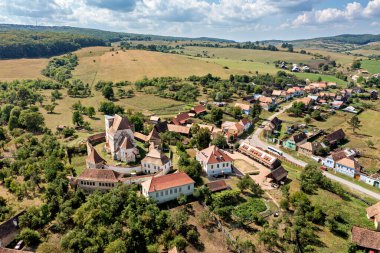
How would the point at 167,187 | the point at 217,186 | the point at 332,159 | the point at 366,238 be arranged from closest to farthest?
the point at 366,238, the point at 167,187, the point at 217,186, the point at 332,159

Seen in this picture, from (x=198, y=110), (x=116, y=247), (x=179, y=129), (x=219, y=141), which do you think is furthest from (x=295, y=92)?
(x=116, y=247)

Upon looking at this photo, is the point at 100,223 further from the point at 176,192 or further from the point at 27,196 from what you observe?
the point at 27,196

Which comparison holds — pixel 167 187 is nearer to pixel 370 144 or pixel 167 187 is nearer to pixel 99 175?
pixel 99 175

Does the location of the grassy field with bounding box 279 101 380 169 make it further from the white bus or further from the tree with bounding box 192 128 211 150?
the tree with bounding box 192 128 211 150

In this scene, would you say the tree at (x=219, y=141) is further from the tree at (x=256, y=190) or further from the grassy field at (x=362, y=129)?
the grassy field at (x=362, y=129)

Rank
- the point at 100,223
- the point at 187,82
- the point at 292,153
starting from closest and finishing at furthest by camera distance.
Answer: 1. the point at 100,223
2. the point at 292,153
3. the point at 187,82

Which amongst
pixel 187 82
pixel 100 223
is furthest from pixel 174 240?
pixel 187 82

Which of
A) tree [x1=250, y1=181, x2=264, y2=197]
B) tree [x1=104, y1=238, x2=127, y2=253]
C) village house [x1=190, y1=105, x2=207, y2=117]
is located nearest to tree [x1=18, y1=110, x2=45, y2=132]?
village house [x1=190, y1=105, x2=207, y2=117]

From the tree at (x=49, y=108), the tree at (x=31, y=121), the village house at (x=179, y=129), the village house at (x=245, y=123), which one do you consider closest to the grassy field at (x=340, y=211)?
the village house at (x=245, y=123)
